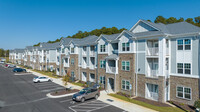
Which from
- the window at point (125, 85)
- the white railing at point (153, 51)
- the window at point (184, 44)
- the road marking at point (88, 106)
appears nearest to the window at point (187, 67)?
the window at point (184, 44)

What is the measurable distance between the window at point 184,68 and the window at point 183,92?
2.17m

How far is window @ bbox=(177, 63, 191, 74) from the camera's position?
18062mm

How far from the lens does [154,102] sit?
1911cm

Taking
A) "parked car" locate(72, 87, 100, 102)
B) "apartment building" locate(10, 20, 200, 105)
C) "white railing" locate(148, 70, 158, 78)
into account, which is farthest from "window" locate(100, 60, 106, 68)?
"white railing" locate(148, 70, 158, 78)

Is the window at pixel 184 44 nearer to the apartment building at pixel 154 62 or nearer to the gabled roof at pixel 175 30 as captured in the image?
the apartment building at pixel 154 62

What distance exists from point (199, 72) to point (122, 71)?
10898 millimetres

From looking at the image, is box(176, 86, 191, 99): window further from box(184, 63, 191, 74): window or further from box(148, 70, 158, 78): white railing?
box(148, 70, 158, 78): white railing

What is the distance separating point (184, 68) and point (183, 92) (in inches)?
125

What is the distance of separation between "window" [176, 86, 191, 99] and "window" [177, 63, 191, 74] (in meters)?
2.17

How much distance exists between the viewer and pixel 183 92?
18359mm

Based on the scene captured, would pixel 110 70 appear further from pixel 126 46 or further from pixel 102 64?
pixel 126 46

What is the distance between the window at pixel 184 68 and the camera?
1806 cm

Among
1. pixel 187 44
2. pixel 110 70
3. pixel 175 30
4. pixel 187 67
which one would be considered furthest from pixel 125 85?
pixel 175 30

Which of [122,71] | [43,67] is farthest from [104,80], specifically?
[43,67]
